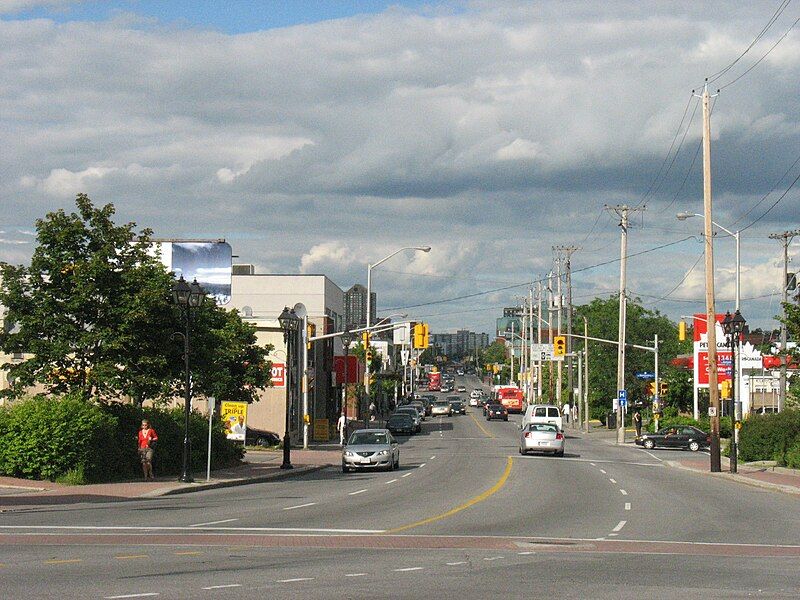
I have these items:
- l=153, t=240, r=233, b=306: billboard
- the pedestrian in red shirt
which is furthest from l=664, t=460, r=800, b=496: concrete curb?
l=153, t=240, r=233, b=306: billboard

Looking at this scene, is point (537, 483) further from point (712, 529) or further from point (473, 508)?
point (712, 529)

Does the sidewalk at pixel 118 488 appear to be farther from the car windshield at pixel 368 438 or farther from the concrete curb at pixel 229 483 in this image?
the car windshield at pixel 368 438

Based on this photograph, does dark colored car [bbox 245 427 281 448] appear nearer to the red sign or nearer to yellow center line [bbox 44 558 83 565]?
the red sign

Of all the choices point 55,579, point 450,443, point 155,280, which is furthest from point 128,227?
point 450,443

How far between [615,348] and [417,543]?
86395 mm

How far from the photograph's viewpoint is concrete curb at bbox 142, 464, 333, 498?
93.8ft

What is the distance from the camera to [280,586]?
12398 millimetres

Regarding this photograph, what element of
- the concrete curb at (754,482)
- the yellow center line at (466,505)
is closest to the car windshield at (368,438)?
the yellow center line at (466,505)

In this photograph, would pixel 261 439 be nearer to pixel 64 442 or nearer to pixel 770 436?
pixel 770 436

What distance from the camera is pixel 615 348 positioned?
333ft

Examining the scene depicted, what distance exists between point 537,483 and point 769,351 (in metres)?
12.6

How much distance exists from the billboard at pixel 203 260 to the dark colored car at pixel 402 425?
15.7 meters

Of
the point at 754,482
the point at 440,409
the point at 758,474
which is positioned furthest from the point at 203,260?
the point at 754,482

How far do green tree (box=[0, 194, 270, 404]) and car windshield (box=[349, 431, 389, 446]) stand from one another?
358 inches
